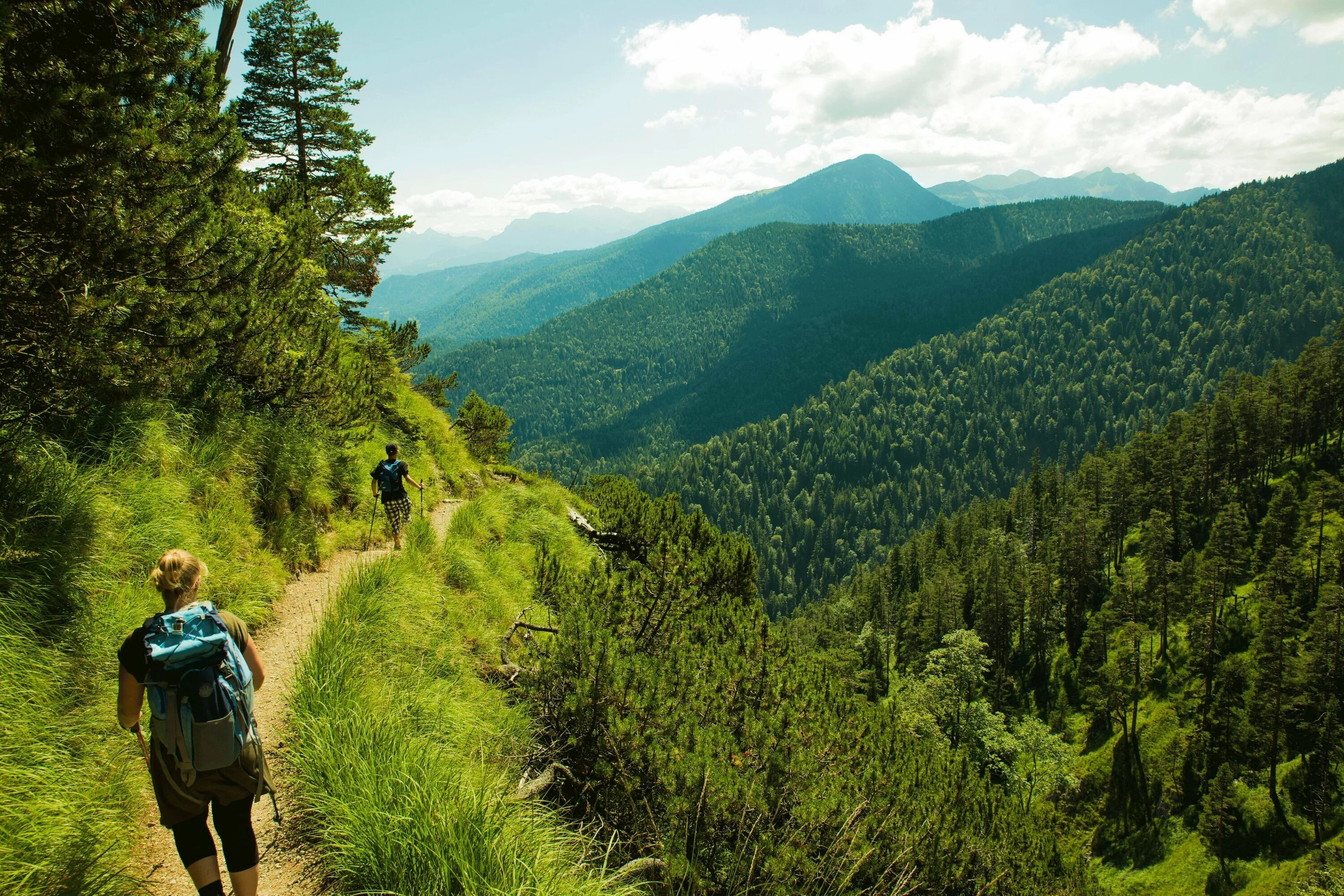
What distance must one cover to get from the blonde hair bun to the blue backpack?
120mm

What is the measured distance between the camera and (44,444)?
530 centimetres

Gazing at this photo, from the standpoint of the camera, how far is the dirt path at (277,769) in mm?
3549

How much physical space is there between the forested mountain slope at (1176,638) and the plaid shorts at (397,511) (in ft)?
193

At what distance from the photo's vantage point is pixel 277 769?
4398mm

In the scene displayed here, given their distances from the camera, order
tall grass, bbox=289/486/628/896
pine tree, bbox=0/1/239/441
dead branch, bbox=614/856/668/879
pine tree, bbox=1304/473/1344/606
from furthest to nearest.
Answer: pine tree, bbox=1304/473/1344/606 → dead branch, bbox=614/856/668/879 → pine tree, bbox=0/1/239/441 → tall grass, bbox=289/486/628/896

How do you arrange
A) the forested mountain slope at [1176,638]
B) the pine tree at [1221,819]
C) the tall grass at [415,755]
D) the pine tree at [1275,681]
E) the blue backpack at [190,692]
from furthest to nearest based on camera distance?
the pine tree at [1275,681]
the forested mountain slope at [1176,638]
the pine tree at [1221,819]
the tall grass at [415,755]
the blue backpack at [190,692]

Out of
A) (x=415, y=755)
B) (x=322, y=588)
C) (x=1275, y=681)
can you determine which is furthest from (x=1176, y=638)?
(x=415, y=755)

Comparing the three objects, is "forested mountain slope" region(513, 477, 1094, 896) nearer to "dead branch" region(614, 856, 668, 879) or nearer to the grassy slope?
"dead branch" region(614, 856, 668, 879)

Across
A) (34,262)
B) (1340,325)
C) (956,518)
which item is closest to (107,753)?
(34,262)

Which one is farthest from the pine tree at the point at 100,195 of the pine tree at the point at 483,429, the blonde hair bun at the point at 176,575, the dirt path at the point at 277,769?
the pine tree at the point at 483,429

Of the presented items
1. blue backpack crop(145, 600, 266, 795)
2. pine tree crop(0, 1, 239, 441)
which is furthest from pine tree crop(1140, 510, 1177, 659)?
pine tree crop(0, 1, 239, 441)

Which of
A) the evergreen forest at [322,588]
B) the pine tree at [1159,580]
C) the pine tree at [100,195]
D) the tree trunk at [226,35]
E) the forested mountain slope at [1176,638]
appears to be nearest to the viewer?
the evergreen forest at [322,588]

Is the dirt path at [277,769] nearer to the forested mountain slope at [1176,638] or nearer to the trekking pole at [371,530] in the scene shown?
the trekking pole at [371,530]

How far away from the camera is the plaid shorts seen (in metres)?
9.47
